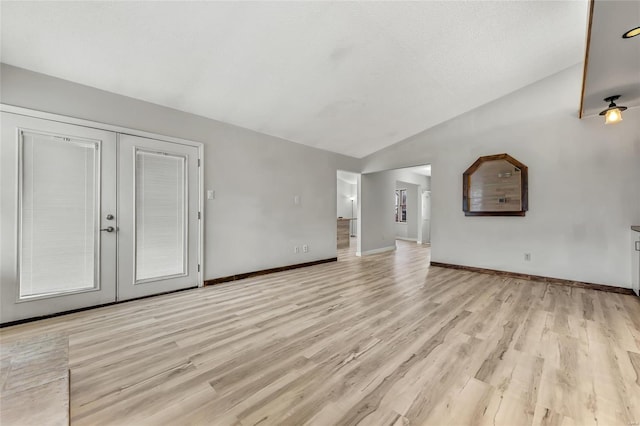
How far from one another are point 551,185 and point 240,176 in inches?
192

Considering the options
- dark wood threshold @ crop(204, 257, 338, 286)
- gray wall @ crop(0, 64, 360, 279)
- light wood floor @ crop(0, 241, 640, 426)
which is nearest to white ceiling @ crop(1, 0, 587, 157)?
gray wall @ crop(0, 64, 360, 279)

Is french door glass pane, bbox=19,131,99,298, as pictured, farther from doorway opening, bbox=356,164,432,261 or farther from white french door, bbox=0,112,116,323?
doorway opening, bbox=356,164,432,261

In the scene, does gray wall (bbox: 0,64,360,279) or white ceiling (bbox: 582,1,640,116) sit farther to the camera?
gray wall (bbox: 0,64,360,279)

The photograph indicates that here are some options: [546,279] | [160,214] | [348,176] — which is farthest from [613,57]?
[348,176]

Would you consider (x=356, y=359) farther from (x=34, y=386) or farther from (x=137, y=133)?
(x=137, y=133)

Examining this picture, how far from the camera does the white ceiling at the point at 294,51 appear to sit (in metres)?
2.22

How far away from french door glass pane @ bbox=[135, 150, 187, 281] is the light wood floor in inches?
17.5

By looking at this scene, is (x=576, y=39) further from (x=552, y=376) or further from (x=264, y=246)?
(x=264, y=246)

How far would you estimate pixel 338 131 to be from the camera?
4.86 meters

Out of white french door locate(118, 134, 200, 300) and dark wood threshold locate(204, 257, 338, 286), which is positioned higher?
white french door locate(118, 134, 200, 300)

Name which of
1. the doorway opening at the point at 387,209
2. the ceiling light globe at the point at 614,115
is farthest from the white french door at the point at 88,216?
the ceiling light globe at the point at 614,115

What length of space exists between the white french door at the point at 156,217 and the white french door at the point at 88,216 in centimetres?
1

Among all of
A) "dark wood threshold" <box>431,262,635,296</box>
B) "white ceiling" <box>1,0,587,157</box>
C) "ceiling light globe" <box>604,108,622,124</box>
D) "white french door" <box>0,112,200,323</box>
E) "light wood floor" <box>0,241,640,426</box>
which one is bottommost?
"light wood floor" <box>0,241,640,426</box>

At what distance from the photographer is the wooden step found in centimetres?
100
